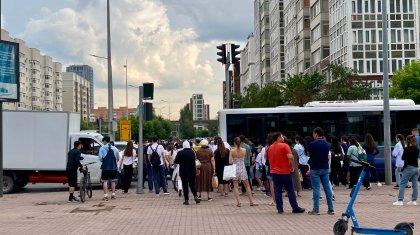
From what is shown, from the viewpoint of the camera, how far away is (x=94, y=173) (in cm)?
2620

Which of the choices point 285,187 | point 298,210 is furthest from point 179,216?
point 298,210

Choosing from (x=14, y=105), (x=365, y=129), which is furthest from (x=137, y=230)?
(x=14, y=105)

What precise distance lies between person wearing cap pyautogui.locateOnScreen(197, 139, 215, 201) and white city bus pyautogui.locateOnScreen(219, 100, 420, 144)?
897cm

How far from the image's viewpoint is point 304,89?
58.3m

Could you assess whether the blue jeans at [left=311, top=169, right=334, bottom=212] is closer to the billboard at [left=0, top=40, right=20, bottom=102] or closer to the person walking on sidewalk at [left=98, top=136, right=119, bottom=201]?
the person walking on sidewalk at [left=98, top=136, right=119, bottom=201]

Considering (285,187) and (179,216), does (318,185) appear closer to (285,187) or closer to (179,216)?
(285,187)

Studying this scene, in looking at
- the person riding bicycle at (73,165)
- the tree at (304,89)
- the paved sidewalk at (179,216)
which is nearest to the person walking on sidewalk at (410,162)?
the paved sidewalk at (179,216)

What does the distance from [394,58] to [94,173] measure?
4402cm

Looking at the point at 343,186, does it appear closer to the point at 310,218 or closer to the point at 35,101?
the point at 310,218

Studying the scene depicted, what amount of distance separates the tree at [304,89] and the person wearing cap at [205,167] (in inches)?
1486

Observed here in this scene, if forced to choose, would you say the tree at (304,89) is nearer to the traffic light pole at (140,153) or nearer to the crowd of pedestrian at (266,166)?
the crowd of pedestrian at (266,166)

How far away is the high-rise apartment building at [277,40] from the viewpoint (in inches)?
3944

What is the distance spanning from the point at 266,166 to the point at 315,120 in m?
9.31

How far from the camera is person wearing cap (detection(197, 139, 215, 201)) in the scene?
2058 centimetres
